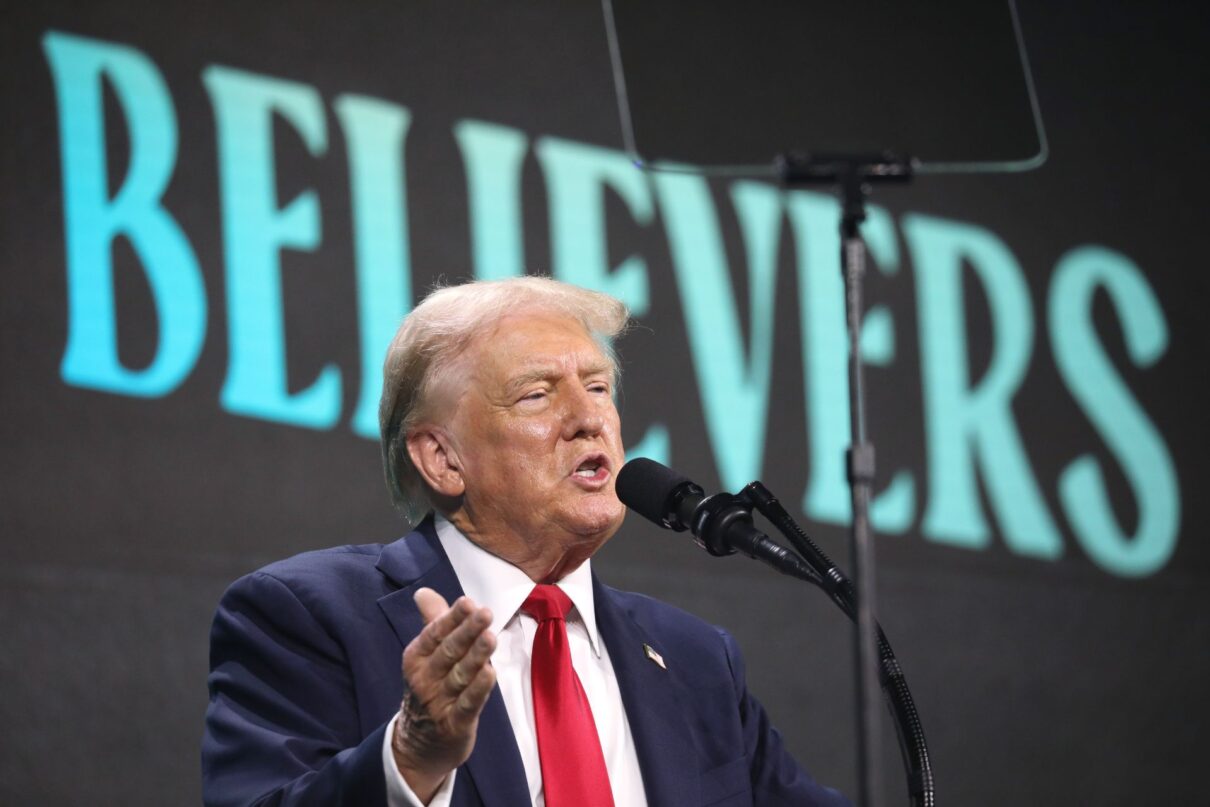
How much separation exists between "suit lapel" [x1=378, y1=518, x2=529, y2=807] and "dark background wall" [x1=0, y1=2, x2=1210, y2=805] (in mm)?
1072

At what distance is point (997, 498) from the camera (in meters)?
3.96

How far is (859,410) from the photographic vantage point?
58.9 inches

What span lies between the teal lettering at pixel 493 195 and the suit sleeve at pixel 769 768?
140cm

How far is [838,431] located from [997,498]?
0.50 meters

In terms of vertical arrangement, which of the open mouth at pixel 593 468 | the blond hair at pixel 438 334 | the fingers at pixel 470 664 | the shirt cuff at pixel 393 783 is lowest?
the shirt cuff at pixel 393 783

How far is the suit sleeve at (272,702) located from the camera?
1.85m

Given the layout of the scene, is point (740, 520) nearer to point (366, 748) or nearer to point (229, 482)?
point (366, 748)

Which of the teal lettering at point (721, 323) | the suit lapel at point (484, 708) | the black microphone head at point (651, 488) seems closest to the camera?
the black microphone head at point (651, 488)

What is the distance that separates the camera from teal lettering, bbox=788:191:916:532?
381 cm

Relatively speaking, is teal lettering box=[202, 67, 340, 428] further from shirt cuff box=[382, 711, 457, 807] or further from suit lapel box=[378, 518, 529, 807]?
shirt cuff box=[382, 711, 457, 807]

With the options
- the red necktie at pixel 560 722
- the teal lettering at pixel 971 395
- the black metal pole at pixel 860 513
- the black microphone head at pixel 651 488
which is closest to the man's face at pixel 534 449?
the red necktie at pixel 560 722

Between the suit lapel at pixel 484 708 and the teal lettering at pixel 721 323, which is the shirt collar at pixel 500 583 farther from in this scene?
the teal lettering at pixel 721 323

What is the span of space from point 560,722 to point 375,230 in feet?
5.46

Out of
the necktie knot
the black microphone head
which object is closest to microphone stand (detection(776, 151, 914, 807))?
the black microphone head
